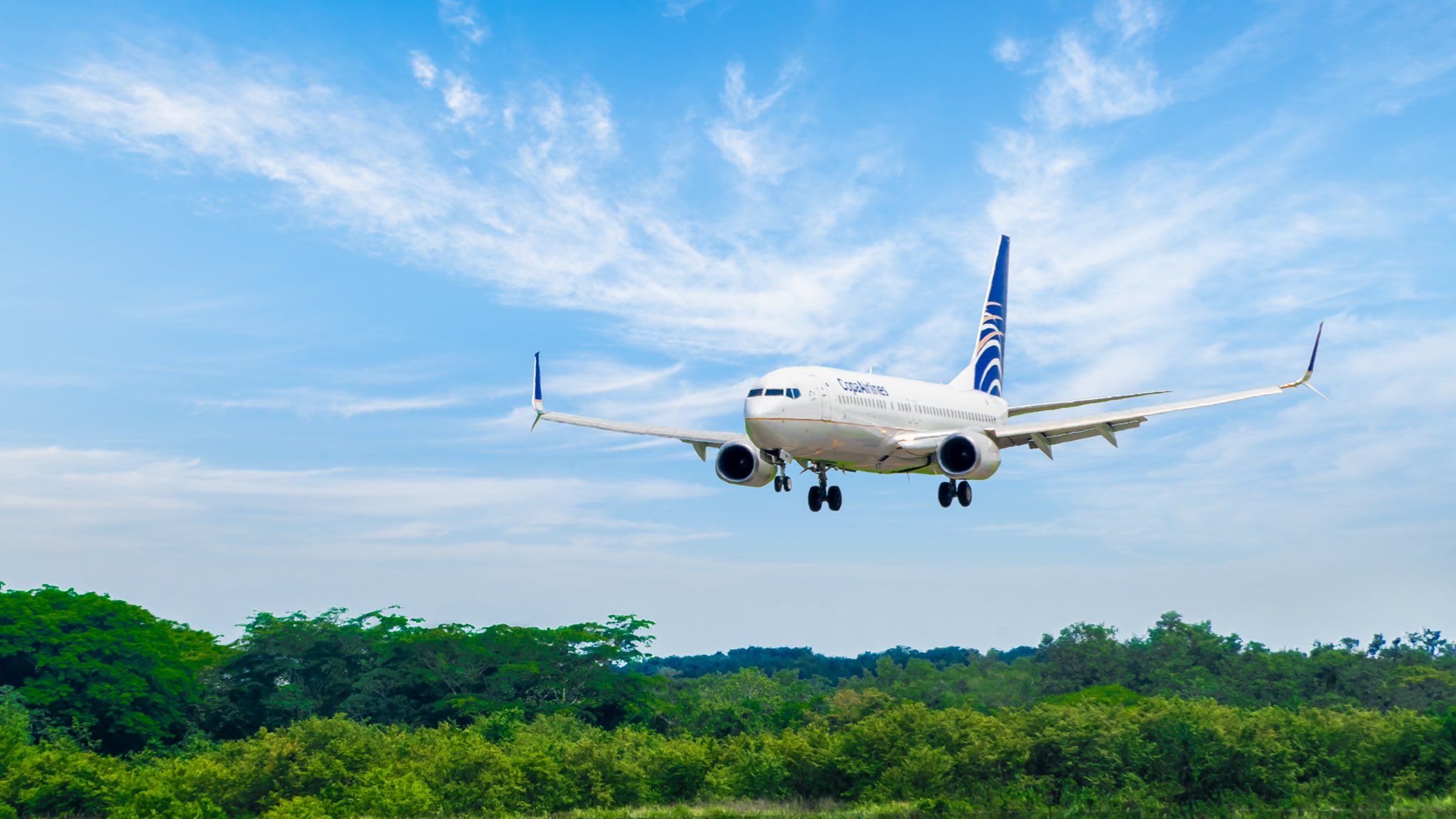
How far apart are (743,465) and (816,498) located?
3.50 metres

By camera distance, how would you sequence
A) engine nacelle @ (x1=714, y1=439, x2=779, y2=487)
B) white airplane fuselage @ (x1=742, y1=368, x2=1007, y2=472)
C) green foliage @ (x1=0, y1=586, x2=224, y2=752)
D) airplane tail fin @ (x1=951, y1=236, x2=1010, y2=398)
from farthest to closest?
green foliage @ (x1=0, y1=586, x2=224, y2=752)
airplane tail fin @ (x1=951, y1=236, x2=1010, y2=398)
engine nacelle @ (x1=714, y1=439, x2=779, y2=487)
white airplane fuselage @ (x1=742, y1=368, x2=1007, y2=472)

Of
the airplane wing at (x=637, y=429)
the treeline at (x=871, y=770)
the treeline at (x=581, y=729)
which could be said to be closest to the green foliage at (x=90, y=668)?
the treeline at (x=581, y=729)

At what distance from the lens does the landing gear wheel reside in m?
41.5

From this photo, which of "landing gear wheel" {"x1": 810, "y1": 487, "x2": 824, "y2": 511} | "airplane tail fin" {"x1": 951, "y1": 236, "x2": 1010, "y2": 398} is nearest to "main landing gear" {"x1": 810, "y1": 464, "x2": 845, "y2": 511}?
"landing gear wheel" {"x1": 810, "y1": 487, "x2": 824, "y2": 511}

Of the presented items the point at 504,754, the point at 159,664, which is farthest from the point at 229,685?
the point at 504,754

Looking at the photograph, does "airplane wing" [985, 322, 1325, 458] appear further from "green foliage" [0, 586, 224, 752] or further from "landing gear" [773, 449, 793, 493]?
"green foliage" [0, 586, 224, 752]

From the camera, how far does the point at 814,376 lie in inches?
1492

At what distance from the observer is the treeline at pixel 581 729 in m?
63.9

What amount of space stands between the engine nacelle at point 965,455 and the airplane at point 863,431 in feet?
0.08

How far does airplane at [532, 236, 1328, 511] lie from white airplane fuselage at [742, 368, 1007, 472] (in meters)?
0.04

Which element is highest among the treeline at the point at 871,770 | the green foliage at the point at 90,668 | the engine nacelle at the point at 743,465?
the engine nacelle at the point at 743,465

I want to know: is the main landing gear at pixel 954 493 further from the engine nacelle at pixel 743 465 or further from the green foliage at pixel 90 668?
the green foliage at pixel 90 668

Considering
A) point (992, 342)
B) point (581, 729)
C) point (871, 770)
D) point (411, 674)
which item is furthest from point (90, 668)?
point (992, 342)

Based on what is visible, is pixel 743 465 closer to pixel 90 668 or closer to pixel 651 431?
pixel 651 431
